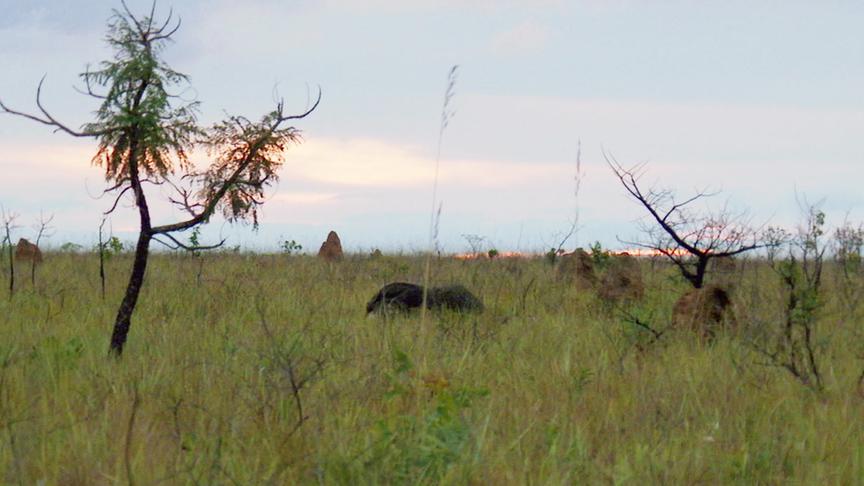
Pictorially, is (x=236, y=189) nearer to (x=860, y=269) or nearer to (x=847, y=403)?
(x=847, y=403)

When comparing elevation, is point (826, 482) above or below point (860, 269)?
below

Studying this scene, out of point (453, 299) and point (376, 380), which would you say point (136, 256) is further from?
point (453, 299)

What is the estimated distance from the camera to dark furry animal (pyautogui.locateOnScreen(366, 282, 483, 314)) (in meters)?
7.97

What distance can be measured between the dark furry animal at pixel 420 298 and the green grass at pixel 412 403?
0.77 feet

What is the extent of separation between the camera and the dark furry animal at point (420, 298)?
26.2 ft

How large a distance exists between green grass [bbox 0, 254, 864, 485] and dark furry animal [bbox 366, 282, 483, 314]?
235 mm

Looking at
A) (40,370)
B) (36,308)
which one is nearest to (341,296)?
(36,308)

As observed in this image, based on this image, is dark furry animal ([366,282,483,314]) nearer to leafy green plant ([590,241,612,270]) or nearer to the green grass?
the green grass

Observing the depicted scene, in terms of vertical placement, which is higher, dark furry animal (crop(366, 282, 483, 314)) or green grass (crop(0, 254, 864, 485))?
dark furry animal (crop(366, 282, 483, 314))

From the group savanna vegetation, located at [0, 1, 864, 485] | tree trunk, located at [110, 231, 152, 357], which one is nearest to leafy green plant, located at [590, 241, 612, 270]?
savanna vegetation, located at [0, 1, 864, 485]

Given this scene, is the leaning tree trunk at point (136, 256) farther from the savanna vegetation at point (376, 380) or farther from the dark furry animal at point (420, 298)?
the dark furry animal at point (420, 298)

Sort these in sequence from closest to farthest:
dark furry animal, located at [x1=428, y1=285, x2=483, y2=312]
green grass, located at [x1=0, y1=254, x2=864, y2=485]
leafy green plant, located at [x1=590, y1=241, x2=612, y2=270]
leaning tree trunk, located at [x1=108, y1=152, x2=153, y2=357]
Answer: green grass, located at [x1=0, y1=254, x2=864, y2=485]
leaning tree trunk, located at [x1=108, y1=152, x2=153, y2=357]
dark furry animal, located at [x1=428, y1=285, x2=483, y2=312]
leafy green plant, located at [x1=590, y1=241, x2=612, y2=270]

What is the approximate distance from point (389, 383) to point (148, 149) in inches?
83.5

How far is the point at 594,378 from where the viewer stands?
17.3 feet
